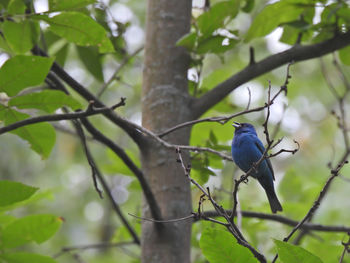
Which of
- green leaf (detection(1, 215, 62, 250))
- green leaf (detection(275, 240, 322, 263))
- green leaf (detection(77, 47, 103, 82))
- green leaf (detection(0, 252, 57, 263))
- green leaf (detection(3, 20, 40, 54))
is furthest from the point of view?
green leaf (detection(77, 47, 103, 82))

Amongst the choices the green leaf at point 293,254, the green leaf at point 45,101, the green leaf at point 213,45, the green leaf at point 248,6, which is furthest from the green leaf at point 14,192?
the green leaf at point 248,6

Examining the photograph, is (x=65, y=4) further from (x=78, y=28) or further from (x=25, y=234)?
(x=25, y=234)

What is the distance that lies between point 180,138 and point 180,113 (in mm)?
166

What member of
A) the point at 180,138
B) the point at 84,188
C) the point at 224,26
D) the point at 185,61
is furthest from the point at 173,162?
the point at 84,188

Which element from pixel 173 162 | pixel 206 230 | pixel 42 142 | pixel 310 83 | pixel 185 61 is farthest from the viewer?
pixel 310 83

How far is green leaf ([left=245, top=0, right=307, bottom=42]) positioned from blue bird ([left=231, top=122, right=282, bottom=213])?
40.4 inches

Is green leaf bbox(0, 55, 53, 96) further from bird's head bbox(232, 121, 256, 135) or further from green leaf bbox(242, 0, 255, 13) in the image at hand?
bird's head bbox(232, 121, 256, 135)

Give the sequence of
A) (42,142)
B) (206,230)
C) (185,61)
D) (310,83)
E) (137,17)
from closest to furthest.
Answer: (206,230)
(42,142)
(185,61)
(137,17)
(310,83)

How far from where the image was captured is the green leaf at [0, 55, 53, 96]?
2.10 meters

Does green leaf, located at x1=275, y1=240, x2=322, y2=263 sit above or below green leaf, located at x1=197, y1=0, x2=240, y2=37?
below

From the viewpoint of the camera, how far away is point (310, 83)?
29.3 feet

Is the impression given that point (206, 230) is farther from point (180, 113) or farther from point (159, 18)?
point (159, 18)

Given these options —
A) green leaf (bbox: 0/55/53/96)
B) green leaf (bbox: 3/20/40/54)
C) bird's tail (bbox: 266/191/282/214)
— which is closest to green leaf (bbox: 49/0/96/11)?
green leaf (bbox: 3/20/40/54)

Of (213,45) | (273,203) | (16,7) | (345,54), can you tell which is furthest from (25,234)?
(345,54)
